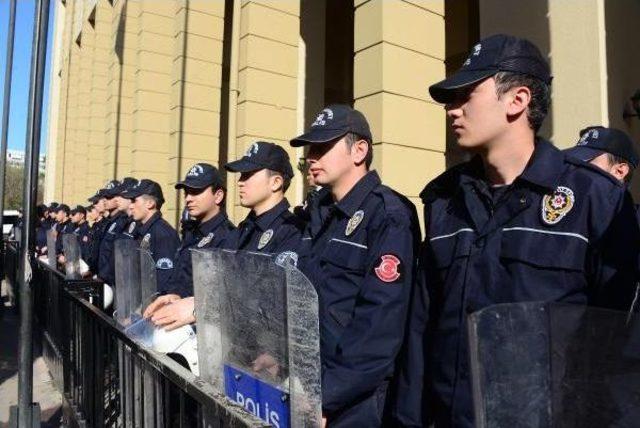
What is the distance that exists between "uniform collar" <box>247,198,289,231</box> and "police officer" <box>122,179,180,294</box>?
1.29 metres

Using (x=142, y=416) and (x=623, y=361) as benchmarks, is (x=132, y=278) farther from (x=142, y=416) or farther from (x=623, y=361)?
(x=623, y=361)

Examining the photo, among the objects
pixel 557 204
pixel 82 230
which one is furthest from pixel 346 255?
pixel 82 230

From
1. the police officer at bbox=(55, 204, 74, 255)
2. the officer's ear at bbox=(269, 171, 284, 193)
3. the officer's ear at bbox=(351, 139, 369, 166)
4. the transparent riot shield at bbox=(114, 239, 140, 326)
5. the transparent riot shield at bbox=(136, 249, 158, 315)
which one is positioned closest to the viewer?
the officer's ear at bbox=(351, 139, 369, 166)

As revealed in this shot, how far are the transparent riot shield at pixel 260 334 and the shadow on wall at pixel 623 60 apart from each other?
3.75m

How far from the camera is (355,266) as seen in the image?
2080 millimetres

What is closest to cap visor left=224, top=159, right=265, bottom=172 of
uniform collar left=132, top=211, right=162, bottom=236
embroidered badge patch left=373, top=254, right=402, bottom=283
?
embroidered badge patch left=373, top=254, right=402, bottom=283

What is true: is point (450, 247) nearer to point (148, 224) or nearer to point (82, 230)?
point (148, 224)

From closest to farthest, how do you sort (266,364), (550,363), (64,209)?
(550,363), (266,364), (64,209)

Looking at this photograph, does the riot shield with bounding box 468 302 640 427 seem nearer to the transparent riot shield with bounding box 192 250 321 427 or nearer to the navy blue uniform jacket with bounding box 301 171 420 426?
the transparent riot shield with bounding box 192 250 321 427

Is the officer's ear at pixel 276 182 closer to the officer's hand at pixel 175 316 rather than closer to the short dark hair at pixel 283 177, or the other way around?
the short dark hair at pixel 283 177

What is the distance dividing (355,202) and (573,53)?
320cm

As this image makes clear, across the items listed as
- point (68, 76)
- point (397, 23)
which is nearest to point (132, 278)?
point (397, 23)

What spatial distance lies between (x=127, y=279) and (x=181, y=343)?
663 millimetres

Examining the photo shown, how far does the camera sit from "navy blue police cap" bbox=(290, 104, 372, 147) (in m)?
2.32
